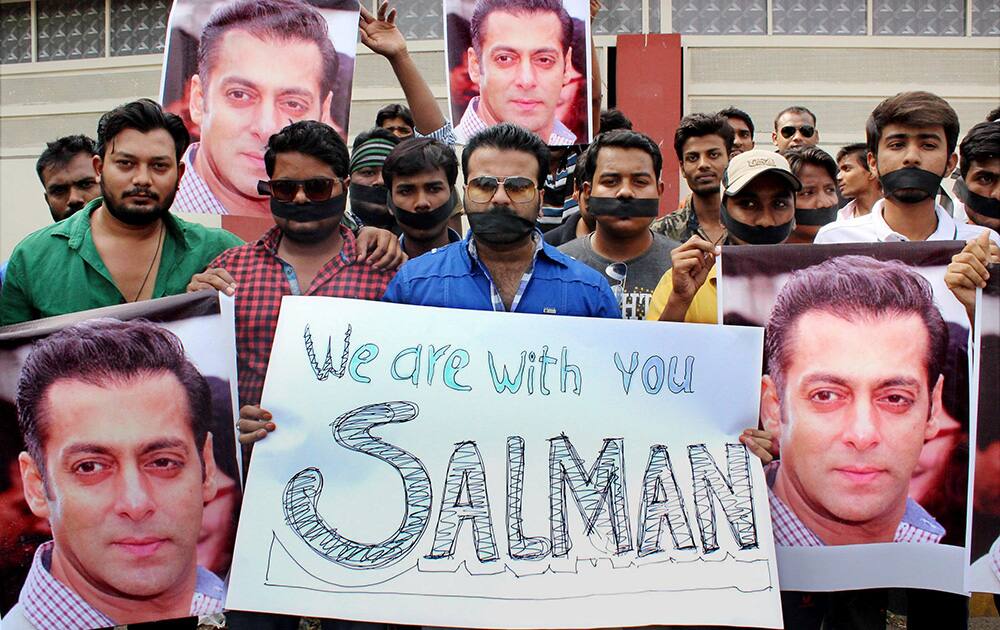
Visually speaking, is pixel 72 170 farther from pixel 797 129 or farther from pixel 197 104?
pixel 797 129

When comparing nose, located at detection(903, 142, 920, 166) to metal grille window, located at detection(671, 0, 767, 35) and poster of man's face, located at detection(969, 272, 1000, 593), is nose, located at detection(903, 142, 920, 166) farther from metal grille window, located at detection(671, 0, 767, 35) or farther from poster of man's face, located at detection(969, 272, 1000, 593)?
metal grille window, located at detection(671, 0, 767, 35)

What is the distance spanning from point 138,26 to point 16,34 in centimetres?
176

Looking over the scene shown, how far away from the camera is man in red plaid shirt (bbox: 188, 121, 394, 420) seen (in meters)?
3.74

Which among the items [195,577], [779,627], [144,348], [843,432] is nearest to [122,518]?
[195,577]

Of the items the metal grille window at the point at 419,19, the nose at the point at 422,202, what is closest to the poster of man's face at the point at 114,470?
the nose at the point at 422,202

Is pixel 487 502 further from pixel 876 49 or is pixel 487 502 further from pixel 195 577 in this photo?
pixel 876 49

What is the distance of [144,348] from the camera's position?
3.55 m

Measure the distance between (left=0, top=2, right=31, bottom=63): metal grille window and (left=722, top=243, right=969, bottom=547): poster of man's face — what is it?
11194 millimetres

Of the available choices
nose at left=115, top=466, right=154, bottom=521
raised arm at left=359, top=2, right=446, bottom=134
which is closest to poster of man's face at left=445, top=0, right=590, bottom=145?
raised arm at left=359, top=2, right=446, bottom=134

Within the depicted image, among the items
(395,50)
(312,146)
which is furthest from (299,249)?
(395,50)

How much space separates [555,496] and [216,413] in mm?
1053

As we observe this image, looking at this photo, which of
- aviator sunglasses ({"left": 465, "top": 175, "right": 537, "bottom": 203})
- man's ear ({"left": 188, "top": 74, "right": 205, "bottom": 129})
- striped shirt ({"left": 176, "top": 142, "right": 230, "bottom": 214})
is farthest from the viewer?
man's ear ({"left": 188, "top": 74, "right": 205, "bottom": 129})

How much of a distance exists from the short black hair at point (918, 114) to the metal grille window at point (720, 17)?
701cm

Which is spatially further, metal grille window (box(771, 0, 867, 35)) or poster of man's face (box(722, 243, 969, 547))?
metal grille window (box(771, 0, 867, 35))
